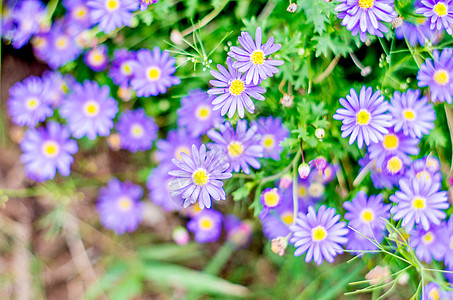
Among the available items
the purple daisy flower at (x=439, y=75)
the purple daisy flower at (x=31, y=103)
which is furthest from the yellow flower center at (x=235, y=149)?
the purple daisy flower at (x=31, y=103)

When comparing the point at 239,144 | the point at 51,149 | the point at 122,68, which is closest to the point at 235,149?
the point at 239,144

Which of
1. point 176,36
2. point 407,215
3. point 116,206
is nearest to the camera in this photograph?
point 407,215

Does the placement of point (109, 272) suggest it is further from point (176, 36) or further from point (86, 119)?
point (176, 36)

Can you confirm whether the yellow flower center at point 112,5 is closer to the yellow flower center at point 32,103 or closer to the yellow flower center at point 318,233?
the yellow flower center at point 32,103

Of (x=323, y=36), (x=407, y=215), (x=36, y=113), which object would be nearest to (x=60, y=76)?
(x=36, y=113)

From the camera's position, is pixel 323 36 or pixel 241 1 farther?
pixel 241 1

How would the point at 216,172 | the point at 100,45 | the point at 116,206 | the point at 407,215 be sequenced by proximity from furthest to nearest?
the point at 116,206 → the point at 100,45 → the point at 407,215 → the point at 216,172

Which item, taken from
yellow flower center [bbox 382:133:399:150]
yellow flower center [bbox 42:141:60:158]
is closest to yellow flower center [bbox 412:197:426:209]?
yellow flower center [bbox 382:133:399:150]
